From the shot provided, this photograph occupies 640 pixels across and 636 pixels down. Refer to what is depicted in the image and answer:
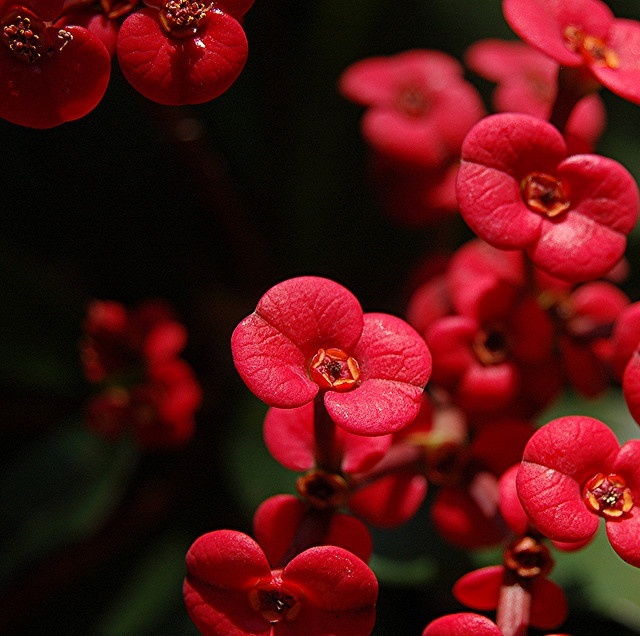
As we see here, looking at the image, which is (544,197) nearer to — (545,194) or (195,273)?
(545,194)

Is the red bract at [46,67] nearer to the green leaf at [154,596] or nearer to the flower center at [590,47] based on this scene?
the flower center at [590,47]

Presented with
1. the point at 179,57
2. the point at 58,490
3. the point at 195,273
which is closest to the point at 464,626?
the point at 179,57

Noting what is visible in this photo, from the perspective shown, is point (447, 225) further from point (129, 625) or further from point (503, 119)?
point (129, 625)

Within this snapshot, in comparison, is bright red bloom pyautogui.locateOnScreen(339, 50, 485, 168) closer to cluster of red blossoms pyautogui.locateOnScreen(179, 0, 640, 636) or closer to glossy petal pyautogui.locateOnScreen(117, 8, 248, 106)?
cluster of red blossoms pyautogui.locateOnScreen(179, 0, 640, 636)

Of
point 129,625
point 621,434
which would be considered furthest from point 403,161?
point 129,625

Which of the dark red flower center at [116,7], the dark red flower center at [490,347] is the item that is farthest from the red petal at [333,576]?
the dark red flower center at [116,7]

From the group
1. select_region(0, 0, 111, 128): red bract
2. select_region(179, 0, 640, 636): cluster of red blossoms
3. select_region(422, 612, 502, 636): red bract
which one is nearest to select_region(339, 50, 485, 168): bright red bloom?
select_region(179, 0, 640, 636): cluster of red blossoms
